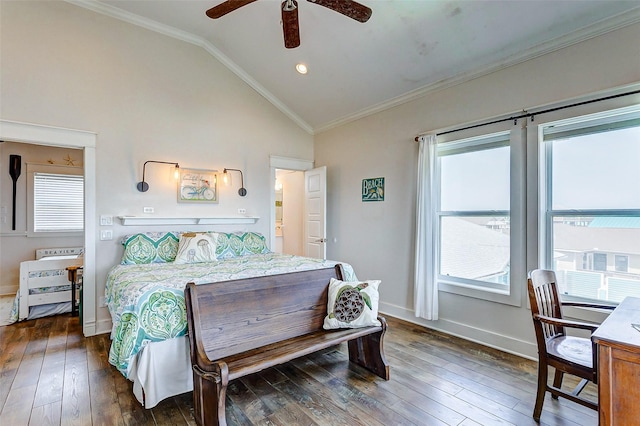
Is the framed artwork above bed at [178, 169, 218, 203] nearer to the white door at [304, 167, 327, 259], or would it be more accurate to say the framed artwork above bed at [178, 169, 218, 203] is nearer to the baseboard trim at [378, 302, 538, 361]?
the white door at [304, 167, 327, 259]

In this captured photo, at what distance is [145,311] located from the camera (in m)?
2.12

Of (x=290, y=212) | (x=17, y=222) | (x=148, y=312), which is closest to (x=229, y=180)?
(x=290, y=212)

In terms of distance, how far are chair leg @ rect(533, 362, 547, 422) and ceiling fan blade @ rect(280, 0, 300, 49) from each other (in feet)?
9.39

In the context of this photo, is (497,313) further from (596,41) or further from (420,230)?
(596,41)

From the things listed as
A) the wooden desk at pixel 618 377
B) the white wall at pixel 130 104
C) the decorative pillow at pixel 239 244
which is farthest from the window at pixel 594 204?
the white wall at pixel 130 104

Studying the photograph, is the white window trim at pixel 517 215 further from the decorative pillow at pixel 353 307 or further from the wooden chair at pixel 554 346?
the decorative pillow at pixel 353 307

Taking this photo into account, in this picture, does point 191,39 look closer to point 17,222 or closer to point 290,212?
point 290,212

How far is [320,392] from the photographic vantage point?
2359 mm

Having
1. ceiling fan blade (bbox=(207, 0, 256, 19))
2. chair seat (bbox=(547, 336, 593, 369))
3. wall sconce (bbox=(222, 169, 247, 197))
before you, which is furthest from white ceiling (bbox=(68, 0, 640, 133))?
chair seat (bbox=(547, 336, 593, 369))

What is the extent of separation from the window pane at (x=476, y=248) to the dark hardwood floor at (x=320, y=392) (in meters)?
0.79

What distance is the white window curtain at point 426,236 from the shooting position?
3.62m

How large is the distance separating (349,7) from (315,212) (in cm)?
337

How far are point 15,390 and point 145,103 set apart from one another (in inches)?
124

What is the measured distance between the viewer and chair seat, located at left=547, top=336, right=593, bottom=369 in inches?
70.5
